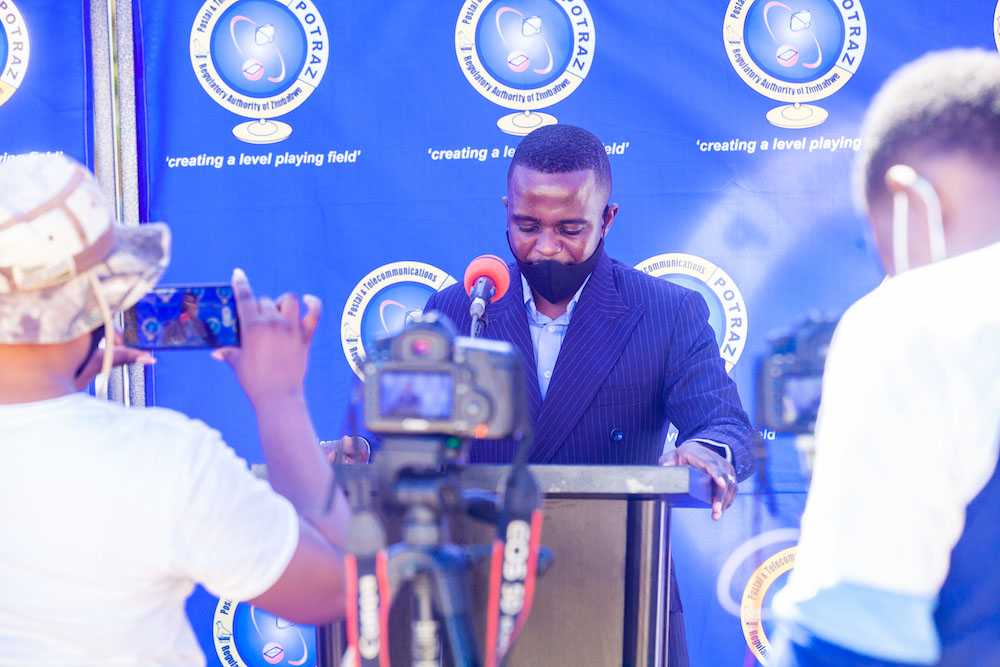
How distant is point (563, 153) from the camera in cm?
232

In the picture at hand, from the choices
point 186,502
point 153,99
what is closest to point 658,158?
point 153,99

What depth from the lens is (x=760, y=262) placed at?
9.48ft

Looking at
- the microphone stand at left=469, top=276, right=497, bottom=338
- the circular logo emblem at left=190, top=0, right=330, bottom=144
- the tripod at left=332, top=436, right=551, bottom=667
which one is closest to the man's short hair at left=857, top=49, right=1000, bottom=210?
the tripod at left=332, top=436, right=551, bottom=667

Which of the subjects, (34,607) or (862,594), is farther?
(34,607)

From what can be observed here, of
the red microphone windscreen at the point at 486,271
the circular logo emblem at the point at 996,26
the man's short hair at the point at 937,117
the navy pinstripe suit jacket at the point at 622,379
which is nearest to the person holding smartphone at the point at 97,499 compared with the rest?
the red microphone windscreen at the point at 486,271

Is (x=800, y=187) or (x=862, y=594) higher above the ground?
(x=800, y=187)

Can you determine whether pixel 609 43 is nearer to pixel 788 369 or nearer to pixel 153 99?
pixel 153 99

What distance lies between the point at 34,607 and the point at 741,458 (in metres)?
1.38

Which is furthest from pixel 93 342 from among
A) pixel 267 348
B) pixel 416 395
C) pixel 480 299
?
pixel 480 299

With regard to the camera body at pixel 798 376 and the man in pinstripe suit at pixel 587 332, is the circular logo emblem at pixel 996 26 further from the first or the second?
the camera body at pixel 798 376

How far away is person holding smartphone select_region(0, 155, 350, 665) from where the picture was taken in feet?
3.78

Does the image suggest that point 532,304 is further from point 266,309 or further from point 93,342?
point 93,342

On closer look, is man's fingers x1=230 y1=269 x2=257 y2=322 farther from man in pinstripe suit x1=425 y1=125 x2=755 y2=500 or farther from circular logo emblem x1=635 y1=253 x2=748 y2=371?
circular logo emblem x1=635 y1=253 x2=748 y2=371

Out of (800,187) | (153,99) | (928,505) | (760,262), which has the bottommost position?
(928,505)
